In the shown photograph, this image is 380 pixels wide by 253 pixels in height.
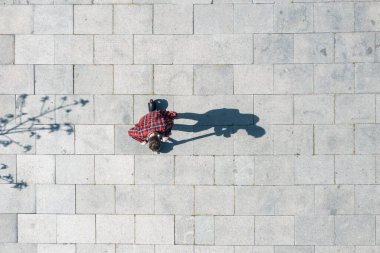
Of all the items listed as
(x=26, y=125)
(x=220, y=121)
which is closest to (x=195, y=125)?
(x=220, y=121)

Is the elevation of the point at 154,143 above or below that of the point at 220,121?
below

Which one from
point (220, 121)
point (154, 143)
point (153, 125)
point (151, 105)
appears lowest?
point (154, 143)

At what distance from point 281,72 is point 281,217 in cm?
389

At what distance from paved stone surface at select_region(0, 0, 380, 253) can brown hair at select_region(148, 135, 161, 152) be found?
159 centimetres

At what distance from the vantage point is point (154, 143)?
7109mm

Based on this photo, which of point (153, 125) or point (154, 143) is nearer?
point (154, 143)

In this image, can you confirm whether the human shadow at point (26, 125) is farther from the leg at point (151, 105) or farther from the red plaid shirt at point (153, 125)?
the red plaid shirt at point (153, 125)

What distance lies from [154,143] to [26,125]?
415cm

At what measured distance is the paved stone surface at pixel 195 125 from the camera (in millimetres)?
8828

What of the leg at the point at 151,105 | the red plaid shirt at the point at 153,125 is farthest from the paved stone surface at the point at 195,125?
the red plaid shirt at the point at 153,125

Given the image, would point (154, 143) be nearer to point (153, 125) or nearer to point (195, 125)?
point (153, 125)

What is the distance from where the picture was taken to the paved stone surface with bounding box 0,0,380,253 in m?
8.83

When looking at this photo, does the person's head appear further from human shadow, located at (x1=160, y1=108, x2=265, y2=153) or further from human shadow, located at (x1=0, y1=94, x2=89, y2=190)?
human shadow, located at (x1=0, y1=94, x2=89, y2=190)

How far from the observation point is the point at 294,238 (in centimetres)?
888
